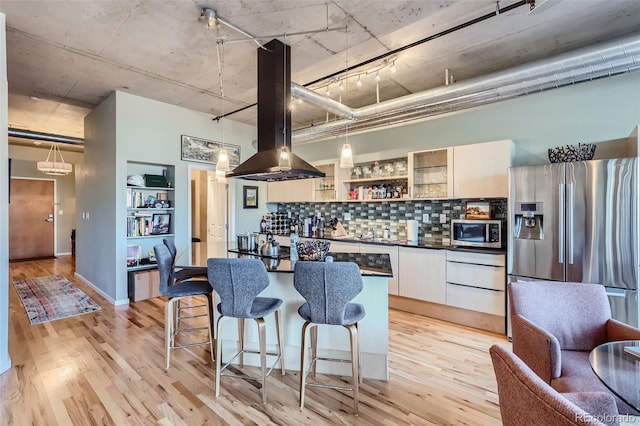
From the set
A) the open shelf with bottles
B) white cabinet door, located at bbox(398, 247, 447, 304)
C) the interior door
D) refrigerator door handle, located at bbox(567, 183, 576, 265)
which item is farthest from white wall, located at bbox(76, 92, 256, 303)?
refrigerator door handle, located at bbox(567, 183, 576, 265)

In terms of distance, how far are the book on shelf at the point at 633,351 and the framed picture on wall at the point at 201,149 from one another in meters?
5.39

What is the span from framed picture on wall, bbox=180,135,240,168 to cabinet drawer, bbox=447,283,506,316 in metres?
4.24

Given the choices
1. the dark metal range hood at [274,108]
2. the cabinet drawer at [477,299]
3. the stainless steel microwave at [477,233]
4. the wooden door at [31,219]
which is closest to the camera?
the dark metal range hood at [274,108]

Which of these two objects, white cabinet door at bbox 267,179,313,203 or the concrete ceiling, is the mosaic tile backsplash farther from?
the concrete ceiling

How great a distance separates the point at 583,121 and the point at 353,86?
263 cm

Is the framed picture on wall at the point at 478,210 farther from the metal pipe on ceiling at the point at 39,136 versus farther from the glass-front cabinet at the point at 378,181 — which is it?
the metal pipe on ceiling at the point at 39,136

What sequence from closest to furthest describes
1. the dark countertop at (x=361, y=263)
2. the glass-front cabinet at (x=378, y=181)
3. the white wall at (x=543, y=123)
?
the dark countertop at (x=361, y=263)
the white wall at (x=543, y=123)
the glass-front cabinet at (x=378, y=181)

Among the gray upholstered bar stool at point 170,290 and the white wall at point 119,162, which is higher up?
the white wall at point 119,162

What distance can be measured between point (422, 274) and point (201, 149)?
13.2ft

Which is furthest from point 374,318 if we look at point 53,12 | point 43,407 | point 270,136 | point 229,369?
point 53,12

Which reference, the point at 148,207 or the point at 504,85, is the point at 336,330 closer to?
the point at 504,85

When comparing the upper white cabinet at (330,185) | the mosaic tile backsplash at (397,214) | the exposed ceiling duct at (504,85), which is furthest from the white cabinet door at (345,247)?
the exposed ceiling duct at (504,85)

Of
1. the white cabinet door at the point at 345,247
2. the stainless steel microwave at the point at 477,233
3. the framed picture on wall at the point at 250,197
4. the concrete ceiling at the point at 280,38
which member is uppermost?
the concrete ceiling at the point at 280,38

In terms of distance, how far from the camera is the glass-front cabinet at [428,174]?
4242 mm
